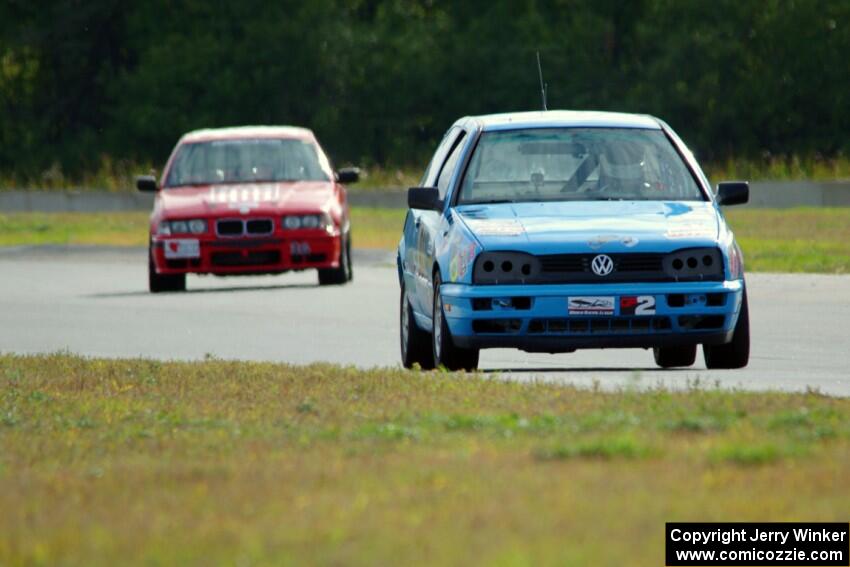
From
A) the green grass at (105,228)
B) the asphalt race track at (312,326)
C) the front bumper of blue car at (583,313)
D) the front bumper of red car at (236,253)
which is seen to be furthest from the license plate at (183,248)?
the front bumper of blue car at (583,313)

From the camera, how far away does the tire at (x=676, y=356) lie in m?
14.1

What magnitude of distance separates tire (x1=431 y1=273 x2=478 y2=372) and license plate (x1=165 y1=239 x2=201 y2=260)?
896 centimetres

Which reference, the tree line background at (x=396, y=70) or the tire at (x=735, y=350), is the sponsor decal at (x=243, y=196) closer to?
the tire at (x=735, y=350)

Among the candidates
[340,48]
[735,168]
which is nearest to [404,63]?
[340,48]

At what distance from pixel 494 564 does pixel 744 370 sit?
7.58 meters

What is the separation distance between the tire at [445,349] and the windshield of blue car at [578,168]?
28.6 inches

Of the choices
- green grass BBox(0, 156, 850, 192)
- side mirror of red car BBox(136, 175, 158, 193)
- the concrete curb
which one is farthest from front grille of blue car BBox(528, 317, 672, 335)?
green grass BBox(0, 156, 850, 192)

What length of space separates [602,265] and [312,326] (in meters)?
5.83

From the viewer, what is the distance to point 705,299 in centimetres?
1263

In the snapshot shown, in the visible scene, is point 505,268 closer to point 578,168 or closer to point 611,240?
point 611,240

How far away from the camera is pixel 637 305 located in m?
12.5

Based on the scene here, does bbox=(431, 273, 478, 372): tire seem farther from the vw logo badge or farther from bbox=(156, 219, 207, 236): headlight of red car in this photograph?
bbox=(156, 219, 207, 236): headlight of red car

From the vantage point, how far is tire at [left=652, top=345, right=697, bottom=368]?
14125 mm

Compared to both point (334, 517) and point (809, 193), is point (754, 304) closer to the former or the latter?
point (334, 517)
